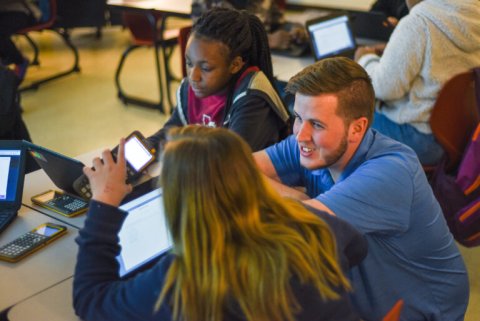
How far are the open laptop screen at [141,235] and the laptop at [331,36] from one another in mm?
1752

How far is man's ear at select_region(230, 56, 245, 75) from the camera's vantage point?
193 cm

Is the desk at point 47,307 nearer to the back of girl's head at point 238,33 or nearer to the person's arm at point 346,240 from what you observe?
the person's arm at point 346,240

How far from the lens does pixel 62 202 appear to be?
159 centimetres

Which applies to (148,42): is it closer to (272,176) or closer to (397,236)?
(272,176)

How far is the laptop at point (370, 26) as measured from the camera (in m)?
3.13

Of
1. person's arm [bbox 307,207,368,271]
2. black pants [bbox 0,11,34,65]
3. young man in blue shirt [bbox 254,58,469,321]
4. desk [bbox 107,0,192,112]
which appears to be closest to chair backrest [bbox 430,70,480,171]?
young man in blue shirt [bbox 254,58,469,321]

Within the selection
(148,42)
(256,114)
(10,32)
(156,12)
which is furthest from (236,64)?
(10,32)

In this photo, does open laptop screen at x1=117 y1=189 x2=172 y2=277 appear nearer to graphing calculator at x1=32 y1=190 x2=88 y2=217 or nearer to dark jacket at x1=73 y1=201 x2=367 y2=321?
dark jacket at x1=73 y1=201 x2=367 y2=321

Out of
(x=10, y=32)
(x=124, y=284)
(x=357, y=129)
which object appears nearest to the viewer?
(x=124, y=284)

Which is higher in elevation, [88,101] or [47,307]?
[47,307]

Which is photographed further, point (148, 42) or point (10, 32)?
point (10, 32)

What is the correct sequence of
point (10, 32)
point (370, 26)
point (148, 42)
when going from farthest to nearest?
point (10, 32), point (148, 42), point (370, 26)

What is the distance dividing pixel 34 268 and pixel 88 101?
3.23m

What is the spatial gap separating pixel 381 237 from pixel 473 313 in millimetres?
956
